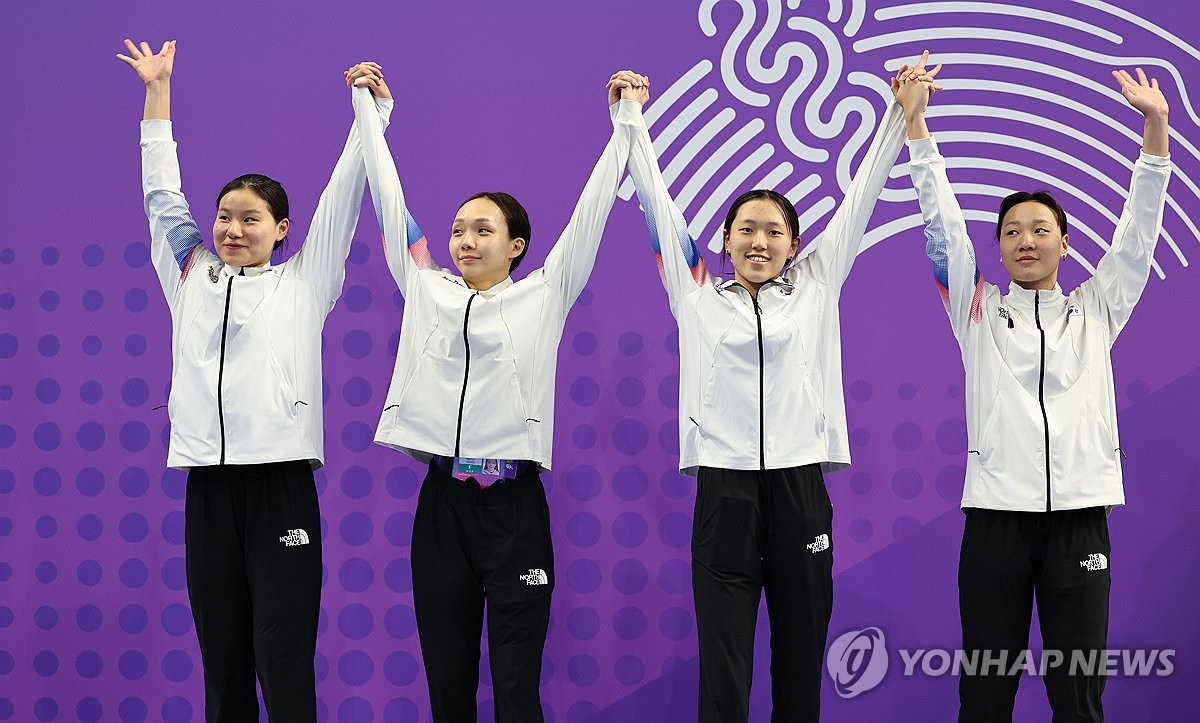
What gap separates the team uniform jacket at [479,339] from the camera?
9.34ft

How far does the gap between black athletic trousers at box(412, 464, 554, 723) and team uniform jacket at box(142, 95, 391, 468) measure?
46cm

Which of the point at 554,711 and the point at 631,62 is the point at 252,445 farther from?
the point at 631,62

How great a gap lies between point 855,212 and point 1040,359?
0.65 m

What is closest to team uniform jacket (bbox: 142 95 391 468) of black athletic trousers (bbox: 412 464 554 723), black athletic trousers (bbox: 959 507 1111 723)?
black athletic trousers (bbox: 412 464 554 723)

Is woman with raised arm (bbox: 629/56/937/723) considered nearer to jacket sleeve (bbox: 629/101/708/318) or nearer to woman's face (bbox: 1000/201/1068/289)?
jacket sleeve (bbox: 629/101/708/318)

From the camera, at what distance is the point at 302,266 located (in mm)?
3096

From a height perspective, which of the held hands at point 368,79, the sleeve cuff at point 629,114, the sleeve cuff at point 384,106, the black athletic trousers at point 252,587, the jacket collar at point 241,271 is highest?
the held hands at point 368,79

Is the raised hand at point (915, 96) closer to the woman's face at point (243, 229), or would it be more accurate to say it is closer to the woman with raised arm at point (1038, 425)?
the woman with raised arm at point (1038, 425)

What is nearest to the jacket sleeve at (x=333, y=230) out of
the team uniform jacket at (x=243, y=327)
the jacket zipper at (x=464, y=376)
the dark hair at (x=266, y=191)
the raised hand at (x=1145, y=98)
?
the team uniform jacket at (x=243, y=327)

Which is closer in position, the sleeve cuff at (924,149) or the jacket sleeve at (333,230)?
the sleeve cuff at (924,149)

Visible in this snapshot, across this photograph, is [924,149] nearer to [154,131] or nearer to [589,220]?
[589,220]

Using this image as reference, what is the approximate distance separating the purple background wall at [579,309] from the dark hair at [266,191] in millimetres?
577

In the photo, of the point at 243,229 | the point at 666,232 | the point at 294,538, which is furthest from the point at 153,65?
the point at 666,232

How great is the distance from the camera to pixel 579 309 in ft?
12.2
